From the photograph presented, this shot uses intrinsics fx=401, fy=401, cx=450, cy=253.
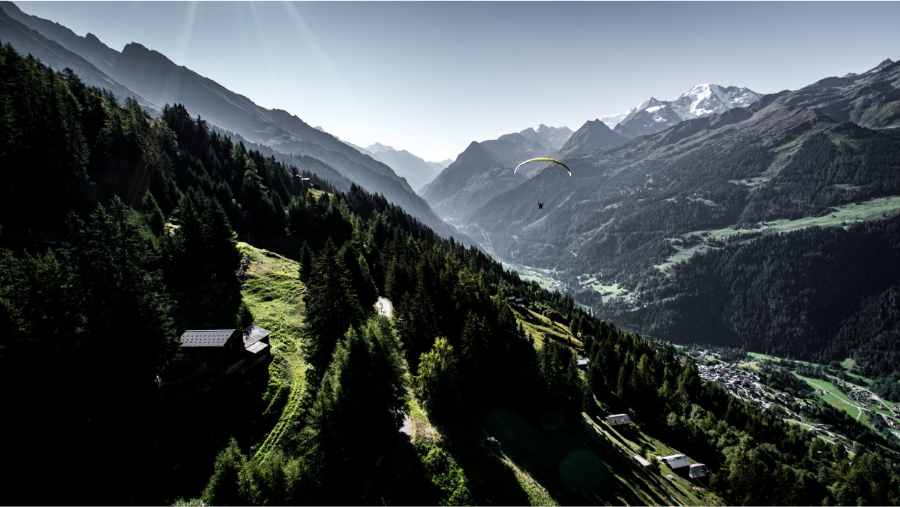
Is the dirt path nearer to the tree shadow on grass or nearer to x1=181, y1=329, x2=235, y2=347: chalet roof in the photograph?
the tree shadow on grass

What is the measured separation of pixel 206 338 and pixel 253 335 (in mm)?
8206

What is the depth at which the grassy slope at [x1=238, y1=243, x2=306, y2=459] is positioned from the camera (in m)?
48.0

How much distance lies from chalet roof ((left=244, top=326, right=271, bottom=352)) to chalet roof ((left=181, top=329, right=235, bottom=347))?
4.55 m

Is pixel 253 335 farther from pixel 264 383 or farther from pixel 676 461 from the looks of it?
pixel 676 461

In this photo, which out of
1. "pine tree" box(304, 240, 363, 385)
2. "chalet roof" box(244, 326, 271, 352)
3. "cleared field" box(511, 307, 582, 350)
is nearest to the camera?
"chalet roof" box(244, 326, 271, 352)

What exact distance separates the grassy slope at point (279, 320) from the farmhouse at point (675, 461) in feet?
227

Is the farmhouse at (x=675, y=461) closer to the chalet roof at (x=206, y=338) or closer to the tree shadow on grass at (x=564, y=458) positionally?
the tree shadow on grass at (x=564, y=458)

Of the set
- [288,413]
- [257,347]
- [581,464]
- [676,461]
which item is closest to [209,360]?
[257,347]

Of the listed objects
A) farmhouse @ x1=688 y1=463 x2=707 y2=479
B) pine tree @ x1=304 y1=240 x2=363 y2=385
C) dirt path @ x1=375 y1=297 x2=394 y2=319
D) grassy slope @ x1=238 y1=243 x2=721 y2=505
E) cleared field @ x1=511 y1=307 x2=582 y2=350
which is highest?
pine tree @ x1=304 y1=240 x2=363 y2=385

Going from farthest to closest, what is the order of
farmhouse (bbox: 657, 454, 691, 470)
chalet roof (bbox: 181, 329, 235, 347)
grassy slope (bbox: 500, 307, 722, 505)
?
farmhouse (bbox: 657, 454, 691, 470)
grassy slope (bbox: 500, 307, 722, 505)
chalet roof (bbox: 181, 329, 235, 347)

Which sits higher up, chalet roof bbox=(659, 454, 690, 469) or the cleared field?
the cleared field

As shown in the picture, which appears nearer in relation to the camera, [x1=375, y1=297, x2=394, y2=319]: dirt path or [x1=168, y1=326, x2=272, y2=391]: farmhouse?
[x1=168, y1=326, x2=272, y2=391]: farmhouse

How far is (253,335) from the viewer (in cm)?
5641

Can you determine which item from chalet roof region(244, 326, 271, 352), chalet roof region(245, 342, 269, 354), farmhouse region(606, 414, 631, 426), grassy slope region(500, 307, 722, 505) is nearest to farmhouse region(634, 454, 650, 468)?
grassy slope region(500, 307, 722, 505)
